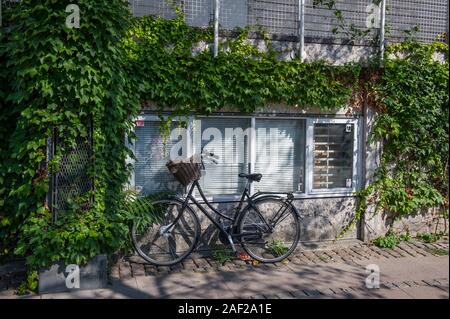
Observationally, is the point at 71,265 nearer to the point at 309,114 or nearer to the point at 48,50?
the point at 48,50

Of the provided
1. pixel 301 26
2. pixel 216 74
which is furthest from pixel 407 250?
pixel 216 74

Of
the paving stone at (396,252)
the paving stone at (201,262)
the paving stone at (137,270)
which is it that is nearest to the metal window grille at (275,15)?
the paving stone at (201,262)

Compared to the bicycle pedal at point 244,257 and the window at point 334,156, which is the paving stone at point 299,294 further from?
the window at point 334,156

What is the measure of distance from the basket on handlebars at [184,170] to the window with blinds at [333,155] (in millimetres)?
2044

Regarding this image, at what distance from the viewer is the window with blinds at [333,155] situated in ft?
21.1

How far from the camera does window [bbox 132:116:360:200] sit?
5747 mm

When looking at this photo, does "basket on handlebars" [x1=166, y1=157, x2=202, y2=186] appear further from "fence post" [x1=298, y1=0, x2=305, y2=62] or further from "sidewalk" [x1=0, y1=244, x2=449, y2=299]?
"fence post" [x1=298, y1=0, x2=305, y2=62]

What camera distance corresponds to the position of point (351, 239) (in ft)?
21.3

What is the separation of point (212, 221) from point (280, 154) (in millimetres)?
1555

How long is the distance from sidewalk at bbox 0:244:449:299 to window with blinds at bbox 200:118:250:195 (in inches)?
49.3

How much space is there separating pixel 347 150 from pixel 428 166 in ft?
4.60

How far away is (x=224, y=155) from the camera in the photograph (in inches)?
238

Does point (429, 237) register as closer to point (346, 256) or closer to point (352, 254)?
point (352, 254)

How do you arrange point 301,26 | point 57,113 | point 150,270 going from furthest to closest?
point 301,26 < point 150,270 < point 57,113
